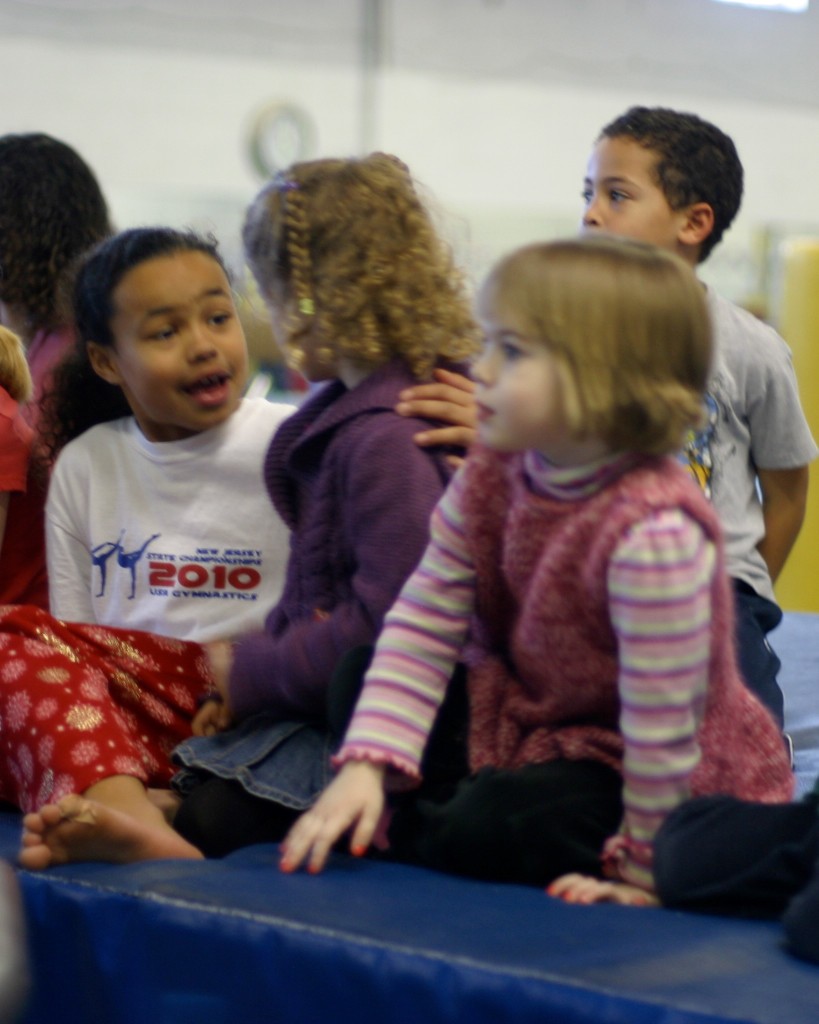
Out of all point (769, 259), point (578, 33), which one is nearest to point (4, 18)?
point (578, 33)

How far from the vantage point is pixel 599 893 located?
45.3 inches

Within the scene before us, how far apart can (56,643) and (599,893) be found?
71 centimetres

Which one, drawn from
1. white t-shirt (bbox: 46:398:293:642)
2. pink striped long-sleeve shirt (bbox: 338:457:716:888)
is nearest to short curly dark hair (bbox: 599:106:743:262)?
white t-shirt (bbox: 46:398:293:642)

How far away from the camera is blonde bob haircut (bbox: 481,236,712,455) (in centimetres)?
115

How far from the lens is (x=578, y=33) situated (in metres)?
6.96

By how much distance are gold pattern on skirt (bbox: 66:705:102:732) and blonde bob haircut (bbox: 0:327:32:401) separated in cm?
55

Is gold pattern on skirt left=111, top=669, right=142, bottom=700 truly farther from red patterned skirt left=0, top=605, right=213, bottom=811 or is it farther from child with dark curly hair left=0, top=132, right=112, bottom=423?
child with dark curly hair left=0, top=132, right=112, bottom=423

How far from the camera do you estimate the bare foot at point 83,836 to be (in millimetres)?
1262

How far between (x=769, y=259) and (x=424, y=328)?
6.16 metres

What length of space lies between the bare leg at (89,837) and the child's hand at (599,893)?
1.20 feet

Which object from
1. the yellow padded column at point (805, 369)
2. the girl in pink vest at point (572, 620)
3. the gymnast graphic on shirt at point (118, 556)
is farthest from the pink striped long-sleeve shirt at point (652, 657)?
the yellow padded column at point (805, 369)

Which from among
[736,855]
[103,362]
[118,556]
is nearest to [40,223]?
[103,362]

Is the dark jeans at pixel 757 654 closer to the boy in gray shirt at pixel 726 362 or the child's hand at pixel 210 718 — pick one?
the boy in gray shirt at pixel 726 362

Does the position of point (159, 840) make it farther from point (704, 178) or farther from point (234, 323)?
point (704, 178)
